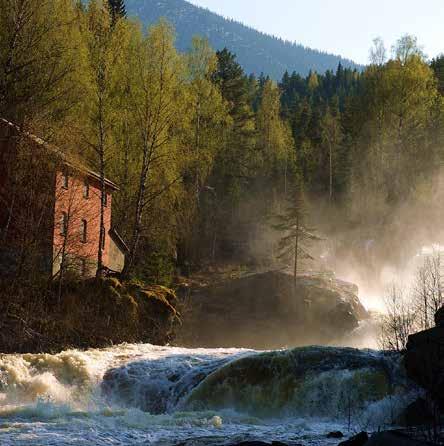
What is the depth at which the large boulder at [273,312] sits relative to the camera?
35.4m

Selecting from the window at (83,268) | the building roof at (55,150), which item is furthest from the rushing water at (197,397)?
the building roof at (55,150)

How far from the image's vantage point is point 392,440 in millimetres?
9164

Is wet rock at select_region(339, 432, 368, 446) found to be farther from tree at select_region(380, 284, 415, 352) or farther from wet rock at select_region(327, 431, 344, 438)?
tree at select_region(380, 284, 415, 352)

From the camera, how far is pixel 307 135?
228 feet

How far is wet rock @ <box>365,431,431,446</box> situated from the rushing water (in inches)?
133

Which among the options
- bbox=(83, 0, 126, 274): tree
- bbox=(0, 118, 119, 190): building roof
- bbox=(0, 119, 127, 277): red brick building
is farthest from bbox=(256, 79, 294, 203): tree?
bbox=(0, 118, 119, 190): building roof

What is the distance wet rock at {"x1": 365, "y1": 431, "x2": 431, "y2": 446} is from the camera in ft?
29.3

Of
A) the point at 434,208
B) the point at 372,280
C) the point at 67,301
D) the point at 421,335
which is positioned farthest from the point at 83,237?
the point at 434,208

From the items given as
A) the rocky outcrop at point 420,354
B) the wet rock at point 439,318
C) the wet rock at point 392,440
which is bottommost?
the wet rock at point 392,440

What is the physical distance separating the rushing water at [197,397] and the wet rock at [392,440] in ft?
11.1

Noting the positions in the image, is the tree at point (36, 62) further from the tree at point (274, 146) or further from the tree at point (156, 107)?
the tree at point (274, 146)

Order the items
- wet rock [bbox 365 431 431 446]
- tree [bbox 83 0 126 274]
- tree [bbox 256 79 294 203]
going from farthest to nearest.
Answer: tree [bbox 256 79 294 203] < tree [bbox 83 0 126 274] < wet rock [bbox 365 431 431 446]

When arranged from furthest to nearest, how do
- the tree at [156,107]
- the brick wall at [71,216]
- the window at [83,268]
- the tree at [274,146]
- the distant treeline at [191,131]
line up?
the tree at [274,146], the tree at [156,107], the window at [83,268], the distant treeline at [191,131], the brick wall at [71,216]

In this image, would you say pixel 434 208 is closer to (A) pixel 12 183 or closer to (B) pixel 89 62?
(B) pixel 89 62
